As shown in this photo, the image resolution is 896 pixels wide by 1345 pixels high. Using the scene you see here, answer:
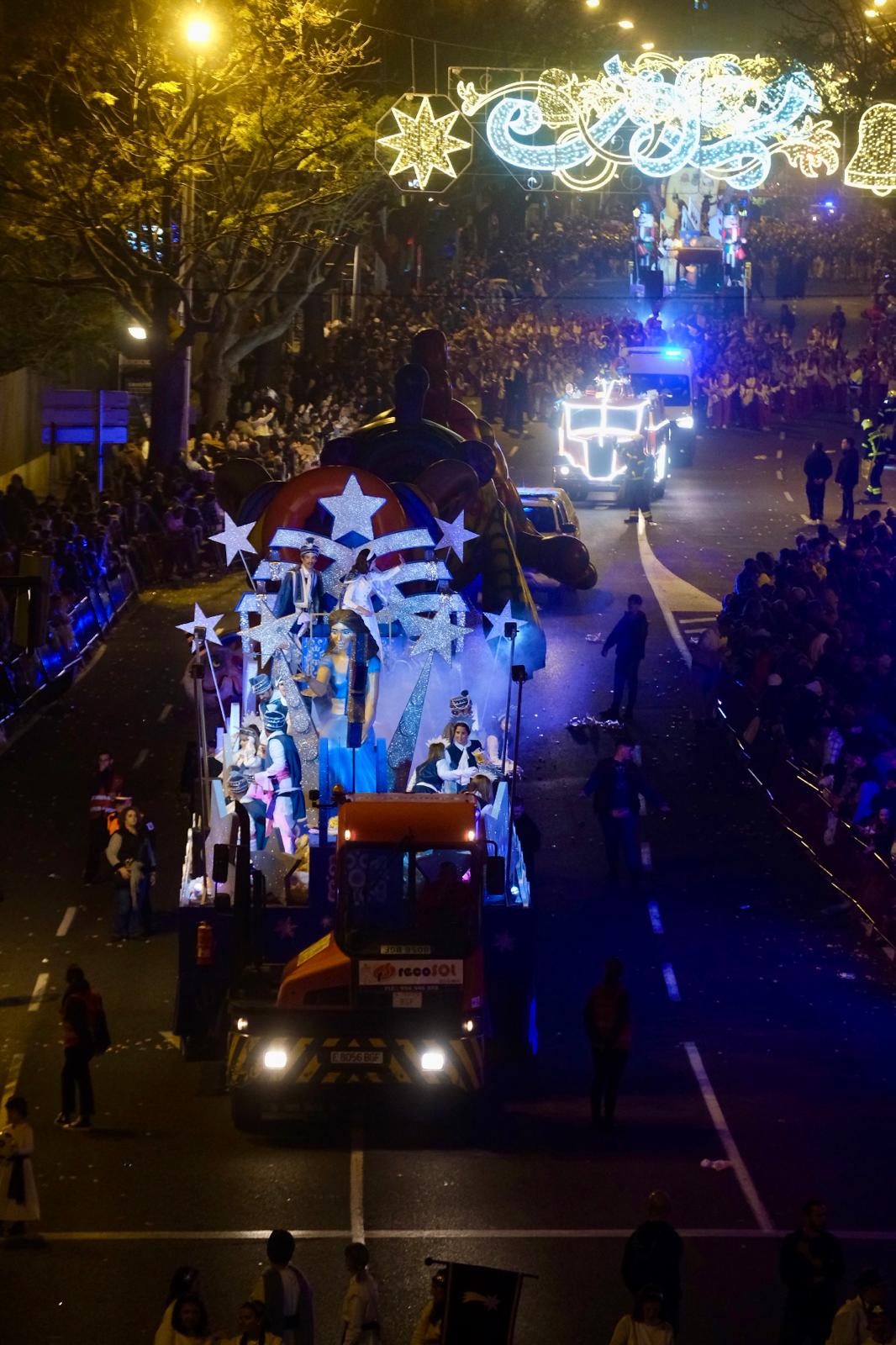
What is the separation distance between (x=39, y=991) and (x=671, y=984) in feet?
17.7

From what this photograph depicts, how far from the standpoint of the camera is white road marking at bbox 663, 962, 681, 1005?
18.5 m

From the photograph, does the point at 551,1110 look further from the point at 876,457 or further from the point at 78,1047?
the point at 876,457

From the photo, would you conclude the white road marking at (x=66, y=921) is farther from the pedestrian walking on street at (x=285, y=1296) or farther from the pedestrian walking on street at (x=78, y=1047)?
the pedestrian walking on street at (x=285, y=1296)

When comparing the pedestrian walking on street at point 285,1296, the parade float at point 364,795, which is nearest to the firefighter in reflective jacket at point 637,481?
the parade float at point 364,795

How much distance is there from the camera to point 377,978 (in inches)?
585

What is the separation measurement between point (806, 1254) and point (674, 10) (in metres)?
98.0

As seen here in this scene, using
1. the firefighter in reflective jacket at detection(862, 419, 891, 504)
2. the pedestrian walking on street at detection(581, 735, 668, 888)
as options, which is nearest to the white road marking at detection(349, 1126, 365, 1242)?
the pedestrian walking on street at detection(581, 735, 668, 888)

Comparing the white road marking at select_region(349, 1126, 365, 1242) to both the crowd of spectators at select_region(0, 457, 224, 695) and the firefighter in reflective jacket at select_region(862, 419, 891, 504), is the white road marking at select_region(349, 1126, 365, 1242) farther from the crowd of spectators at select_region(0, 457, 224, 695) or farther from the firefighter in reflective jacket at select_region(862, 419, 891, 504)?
the firefighter in reflective jacket at select_region(862, 419, 891, 504)

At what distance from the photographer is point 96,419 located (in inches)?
1432

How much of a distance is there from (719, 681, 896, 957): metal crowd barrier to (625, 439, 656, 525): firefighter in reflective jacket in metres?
14.5

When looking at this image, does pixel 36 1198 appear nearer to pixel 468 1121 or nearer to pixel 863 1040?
pixel 468 1121

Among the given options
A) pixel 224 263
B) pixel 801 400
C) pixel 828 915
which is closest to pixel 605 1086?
pixel 828 915

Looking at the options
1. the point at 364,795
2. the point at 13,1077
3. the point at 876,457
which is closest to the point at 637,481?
the point at 876,457

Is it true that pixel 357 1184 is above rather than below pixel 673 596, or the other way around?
below
